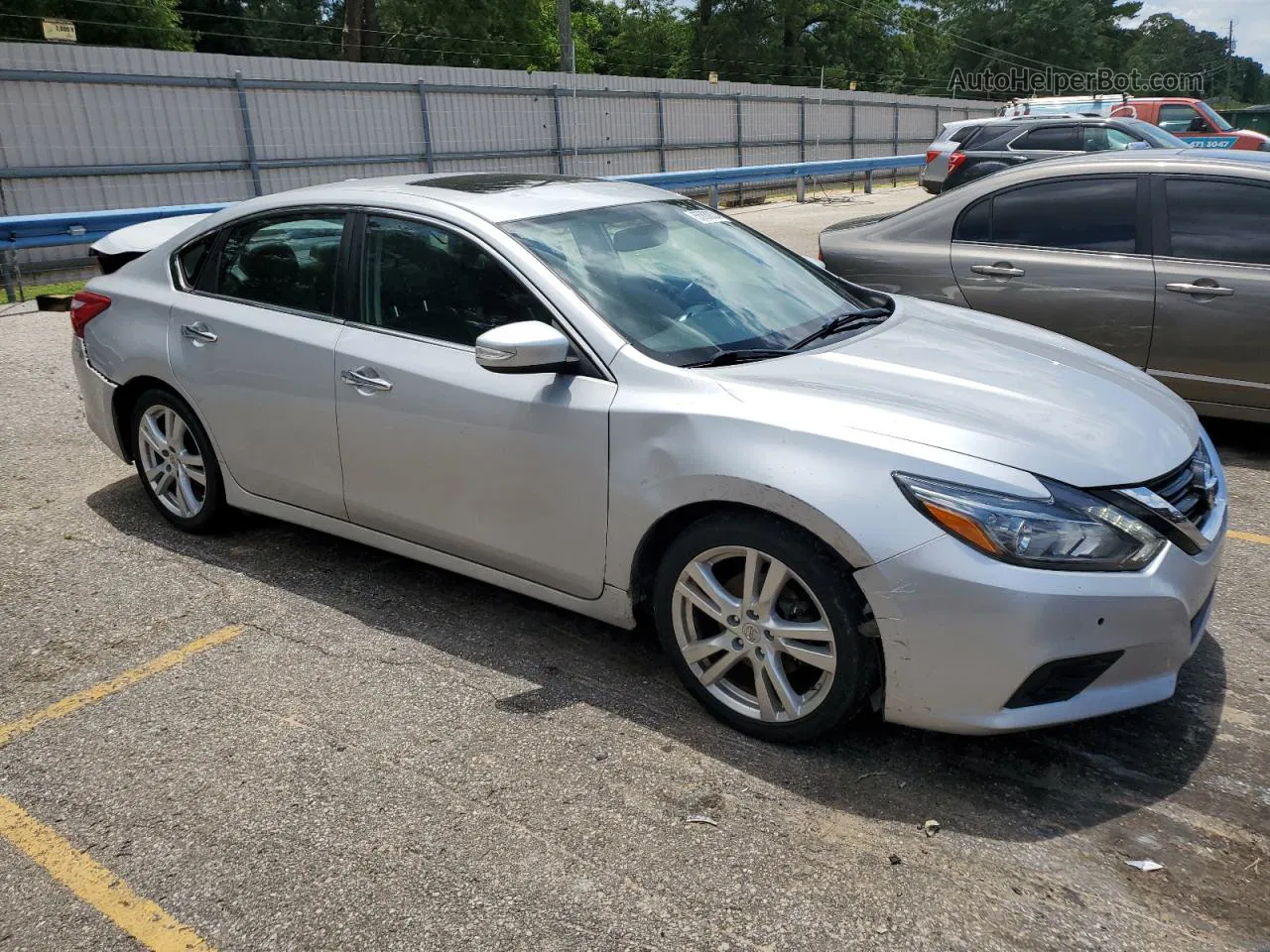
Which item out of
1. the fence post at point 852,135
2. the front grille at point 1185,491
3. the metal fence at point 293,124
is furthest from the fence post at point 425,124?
the front grille at point 1185,491

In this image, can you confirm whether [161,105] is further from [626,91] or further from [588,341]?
[588,341]

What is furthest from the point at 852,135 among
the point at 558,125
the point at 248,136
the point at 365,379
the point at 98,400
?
the point at 365,379

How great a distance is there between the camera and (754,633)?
308cm

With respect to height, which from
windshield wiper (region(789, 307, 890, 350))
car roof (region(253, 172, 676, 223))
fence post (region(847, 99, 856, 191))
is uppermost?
car roof (region(253, 172, 676, 223))

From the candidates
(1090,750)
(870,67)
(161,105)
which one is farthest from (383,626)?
(870,67)

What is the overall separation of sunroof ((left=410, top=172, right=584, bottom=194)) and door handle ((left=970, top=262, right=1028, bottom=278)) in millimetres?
2755

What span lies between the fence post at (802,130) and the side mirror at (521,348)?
94.2ft

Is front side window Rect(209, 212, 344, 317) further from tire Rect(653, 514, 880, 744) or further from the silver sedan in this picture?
tire Rect(653, 514, 880, 744)

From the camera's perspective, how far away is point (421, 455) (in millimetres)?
3744

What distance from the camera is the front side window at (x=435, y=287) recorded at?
3637 millimetres

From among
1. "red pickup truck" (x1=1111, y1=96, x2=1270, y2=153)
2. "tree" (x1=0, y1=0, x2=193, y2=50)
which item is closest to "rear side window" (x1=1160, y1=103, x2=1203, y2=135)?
"red pickup truck" (x1=1111, y1=96, x2=1270, y2=153)

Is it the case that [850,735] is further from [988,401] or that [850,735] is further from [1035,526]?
[988,401]

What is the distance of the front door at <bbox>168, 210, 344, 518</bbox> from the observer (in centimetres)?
406

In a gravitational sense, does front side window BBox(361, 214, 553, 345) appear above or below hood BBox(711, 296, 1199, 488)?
above
